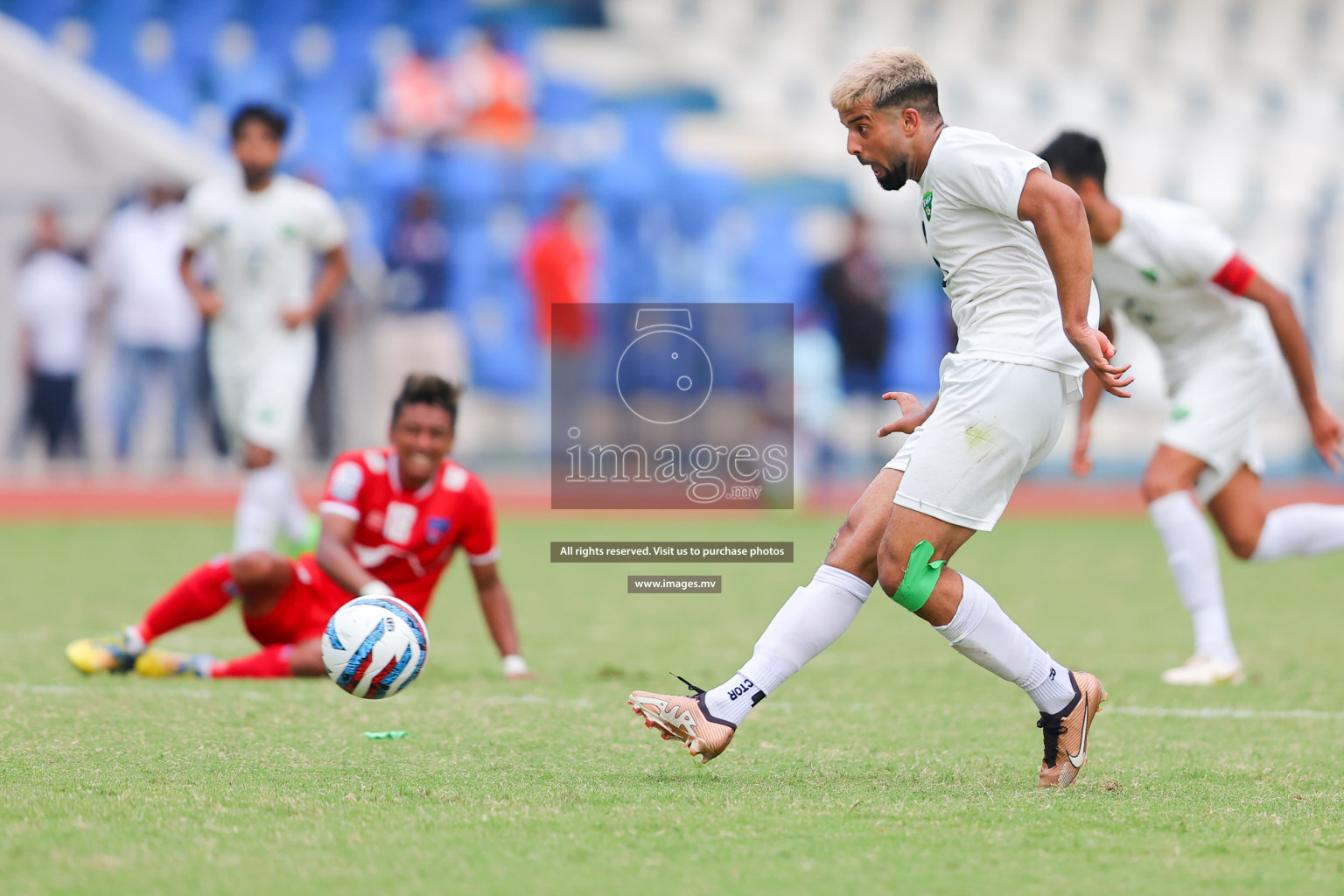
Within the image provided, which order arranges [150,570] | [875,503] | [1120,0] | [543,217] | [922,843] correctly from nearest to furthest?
[922,843], [875,503], [150,570], [543,217], [1120,0]

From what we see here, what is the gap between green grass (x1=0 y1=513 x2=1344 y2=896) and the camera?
3326 mm

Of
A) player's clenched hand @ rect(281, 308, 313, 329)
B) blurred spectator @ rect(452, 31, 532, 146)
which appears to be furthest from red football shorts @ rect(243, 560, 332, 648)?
blurred spectator @ rect(452, 31, 532, 146)

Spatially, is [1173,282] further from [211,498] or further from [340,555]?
[211,498]

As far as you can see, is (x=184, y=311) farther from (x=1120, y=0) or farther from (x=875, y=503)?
(x=1120, y=0)

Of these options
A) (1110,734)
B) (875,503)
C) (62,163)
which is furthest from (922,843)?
(62,163)

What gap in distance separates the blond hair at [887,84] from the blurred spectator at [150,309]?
37.1 feet

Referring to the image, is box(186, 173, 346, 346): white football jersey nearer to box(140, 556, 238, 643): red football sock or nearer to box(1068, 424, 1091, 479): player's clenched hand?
box(140, 556, 238, 643): red football sock

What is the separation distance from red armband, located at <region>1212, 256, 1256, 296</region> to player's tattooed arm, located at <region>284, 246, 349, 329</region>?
4195mm

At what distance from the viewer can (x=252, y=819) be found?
373 cm

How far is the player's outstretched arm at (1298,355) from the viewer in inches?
247

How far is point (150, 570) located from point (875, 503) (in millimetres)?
6909

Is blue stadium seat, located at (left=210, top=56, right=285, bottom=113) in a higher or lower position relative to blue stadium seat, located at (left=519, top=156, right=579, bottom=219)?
higher

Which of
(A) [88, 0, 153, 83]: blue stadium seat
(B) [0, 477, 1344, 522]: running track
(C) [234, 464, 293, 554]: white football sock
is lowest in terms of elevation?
(B) [0, 477, 1344, 522]: running track

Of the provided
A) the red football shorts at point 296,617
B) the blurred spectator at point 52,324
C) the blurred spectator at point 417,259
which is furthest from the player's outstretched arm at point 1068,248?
the blurred spectator at point 52,324
